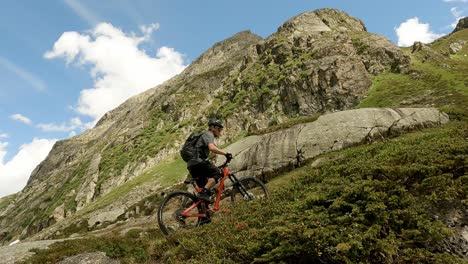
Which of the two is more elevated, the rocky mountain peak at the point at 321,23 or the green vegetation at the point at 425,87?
the rocky mountain peak at the point at 321,23

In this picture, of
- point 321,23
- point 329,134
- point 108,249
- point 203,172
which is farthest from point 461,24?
point 108,249

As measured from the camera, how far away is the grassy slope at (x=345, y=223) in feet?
21.6

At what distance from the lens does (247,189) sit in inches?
512

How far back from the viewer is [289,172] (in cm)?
2042

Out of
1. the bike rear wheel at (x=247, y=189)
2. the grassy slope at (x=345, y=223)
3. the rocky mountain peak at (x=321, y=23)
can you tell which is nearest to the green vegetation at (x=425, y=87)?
the rocky mountain peak at (x=321, y=23)

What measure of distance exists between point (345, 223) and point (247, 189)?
6013 mm

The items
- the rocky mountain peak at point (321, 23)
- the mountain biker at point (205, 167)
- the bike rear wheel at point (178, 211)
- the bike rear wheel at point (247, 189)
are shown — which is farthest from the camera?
the rocky mountain peak at point (321, 23)

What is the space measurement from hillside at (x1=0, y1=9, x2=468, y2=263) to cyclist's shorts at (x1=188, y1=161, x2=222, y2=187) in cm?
153

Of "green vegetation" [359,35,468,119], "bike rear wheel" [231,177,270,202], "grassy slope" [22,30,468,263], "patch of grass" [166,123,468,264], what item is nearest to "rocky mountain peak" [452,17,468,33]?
"green vegetation" [359,35,468,119]

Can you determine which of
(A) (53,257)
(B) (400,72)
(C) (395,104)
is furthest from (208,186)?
(B) (400,72)

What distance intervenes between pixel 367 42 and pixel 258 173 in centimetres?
2999

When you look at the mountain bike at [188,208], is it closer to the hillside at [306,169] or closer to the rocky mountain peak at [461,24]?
the hillside at [306,169]

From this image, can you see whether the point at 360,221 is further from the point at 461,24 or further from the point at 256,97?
the point at 461,24

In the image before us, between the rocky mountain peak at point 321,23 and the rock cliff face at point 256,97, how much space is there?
0.49ft
